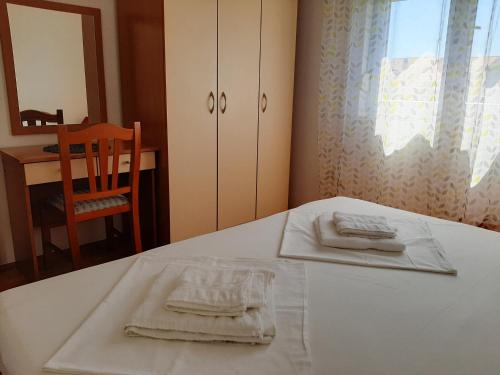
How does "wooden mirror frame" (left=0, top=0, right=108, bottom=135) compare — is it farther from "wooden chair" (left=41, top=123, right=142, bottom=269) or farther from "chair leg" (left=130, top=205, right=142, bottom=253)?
"chair leg" (left=130, top=205, right=142, bottom=253)

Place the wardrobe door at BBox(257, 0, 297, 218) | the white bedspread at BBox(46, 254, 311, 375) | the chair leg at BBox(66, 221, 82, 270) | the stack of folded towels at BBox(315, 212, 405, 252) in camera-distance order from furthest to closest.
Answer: the wardrobe door at BBox(257, 0, 297, 218), the chair leg at BBox(66, 221, 82, 270), the stack of folded towels at BBox(315, 212, 405, 252), the white bedspread at BBox(46, 254, 311, 375)

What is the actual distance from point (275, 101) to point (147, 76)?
108 cm

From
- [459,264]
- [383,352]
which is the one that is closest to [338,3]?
[459,264]

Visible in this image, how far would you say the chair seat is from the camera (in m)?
2.34

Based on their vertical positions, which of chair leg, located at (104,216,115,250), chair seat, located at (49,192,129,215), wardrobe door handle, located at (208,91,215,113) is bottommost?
chair leg, located at (104,216,115,250)

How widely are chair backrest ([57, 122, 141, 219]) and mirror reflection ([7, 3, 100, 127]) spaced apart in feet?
1.81

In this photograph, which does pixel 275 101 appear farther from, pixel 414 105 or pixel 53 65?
pixel 53 65

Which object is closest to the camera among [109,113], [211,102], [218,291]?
[218,291]

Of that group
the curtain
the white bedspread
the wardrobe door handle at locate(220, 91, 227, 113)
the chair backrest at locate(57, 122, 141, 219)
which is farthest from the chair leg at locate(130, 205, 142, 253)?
the curtain

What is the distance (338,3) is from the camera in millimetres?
3043

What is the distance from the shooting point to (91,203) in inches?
94.5

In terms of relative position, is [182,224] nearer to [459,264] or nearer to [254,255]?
[254,255]

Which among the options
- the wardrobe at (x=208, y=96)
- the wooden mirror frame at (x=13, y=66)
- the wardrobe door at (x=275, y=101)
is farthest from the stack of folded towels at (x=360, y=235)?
the wooden mirror frame at (x=13, y=66)

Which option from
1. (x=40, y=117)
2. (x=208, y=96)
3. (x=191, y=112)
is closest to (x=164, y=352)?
(x=191, y=112)
